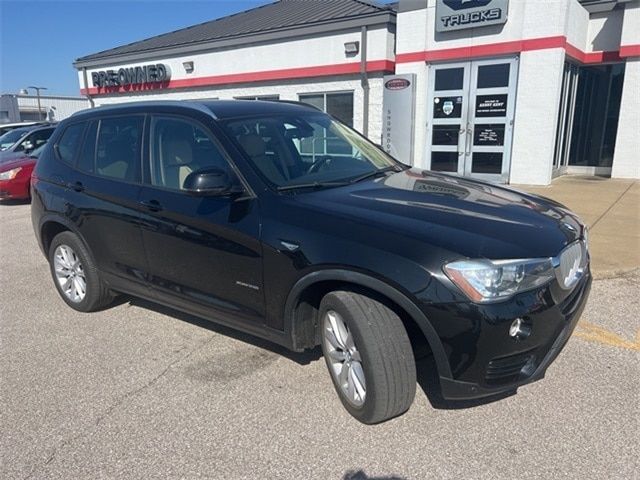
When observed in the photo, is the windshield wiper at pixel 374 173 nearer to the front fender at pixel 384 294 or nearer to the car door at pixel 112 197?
the front fender at pixel 384 294

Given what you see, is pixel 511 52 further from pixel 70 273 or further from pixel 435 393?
pixel 70 273

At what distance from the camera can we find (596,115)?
1259cm

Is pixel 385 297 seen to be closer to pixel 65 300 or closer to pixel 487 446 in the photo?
pixel 487 446

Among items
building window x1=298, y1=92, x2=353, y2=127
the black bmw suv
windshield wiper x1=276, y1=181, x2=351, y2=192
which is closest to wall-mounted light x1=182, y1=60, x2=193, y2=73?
building window x1=298, y1=92, x2=353, y2=127

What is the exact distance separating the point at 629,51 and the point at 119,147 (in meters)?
11.3

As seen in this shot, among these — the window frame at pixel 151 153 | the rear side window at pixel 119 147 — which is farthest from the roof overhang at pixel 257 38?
the window frame at pixel 151 153

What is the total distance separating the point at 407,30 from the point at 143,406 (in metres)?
11.4

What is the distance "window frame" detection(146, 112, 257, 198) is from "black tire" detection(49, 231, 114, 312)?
1.11 metres

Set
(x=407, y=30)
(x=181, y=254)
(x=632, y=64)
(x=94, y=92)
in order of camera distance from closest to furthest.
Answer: (x=181, y=254) < (x=632, y=64) < (x=407, y=30) < (x=94, y=92)

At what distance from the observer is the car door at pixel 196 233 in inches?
126

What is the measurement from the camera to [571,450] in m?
2.61

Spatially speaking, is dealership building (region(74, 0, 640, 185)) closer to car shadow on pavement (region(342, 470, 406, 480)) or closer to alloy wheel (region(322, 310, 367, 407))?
alloy wheel (region(322, 310, 367, 407))

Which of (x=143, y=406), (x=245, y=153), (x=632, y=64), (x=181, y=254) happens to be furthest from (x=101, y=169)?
(x=632, y=64)

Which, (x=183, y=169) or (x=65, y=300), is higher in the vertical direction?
(x=183, y=169)
